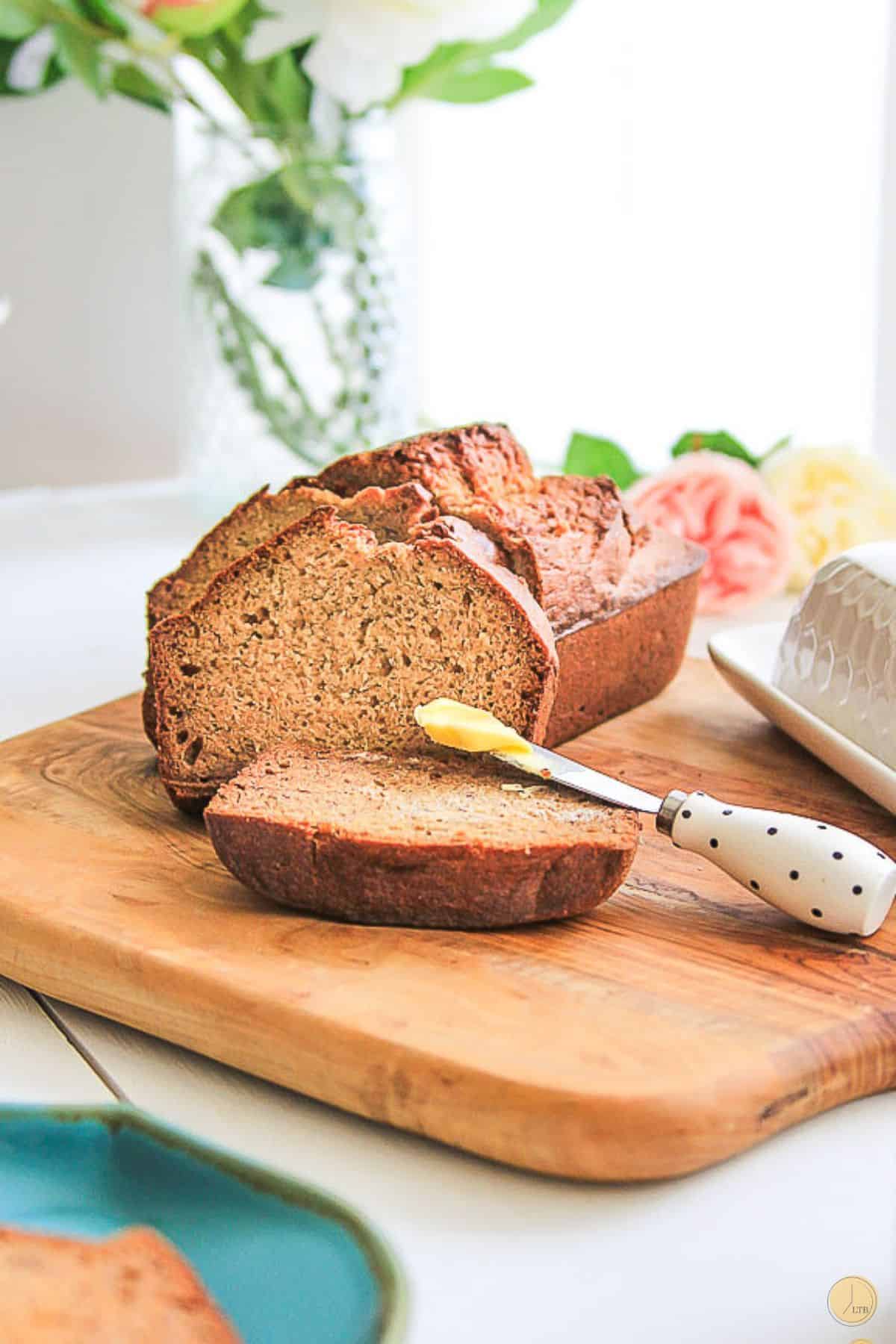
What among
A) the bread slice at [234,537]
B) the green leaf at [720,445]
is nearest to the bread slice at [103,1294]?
the bread slice at [234,537]

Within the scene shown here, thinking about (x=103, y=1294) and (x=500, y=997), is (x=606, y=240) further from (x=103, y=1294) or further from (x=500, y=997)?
(x=103, y=1294)

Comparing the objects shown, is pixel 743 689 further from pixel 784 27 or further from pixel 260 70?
pixel 784 27

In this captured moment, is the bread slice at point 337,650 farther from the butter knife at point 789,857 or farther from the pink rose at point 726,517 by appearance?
the pink rose at point 726,517

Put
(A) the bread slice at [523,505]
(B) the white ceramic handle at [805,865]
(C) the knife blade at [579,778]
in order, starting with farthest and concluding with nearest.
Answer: (A) the bread slice at [523,505] → (C) the knife blade at [579,778] → (B) the white ceramic handle at [805,865]

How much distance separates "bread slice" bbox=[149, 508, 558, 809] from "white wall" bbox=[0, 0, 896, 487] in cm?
227

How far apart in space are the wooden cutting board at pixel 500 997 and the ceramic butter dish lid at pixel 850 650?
0.16 meters

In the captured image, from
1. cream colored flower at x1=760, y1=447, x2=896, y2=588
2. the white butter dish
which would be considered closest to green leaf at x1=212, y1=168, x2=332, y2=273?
cream colored flower at x1=760, y1=447, x2=896, y2=588

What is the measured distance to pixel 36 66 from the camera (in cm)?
350

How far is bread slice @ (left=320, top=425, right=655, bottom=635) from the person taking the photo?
1.77 metres

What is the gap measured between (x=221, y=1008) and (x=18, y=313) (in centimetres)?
291

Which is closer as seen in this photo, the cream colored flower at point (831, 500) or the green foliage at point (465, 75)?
the cream colored flower at point (831, 500)

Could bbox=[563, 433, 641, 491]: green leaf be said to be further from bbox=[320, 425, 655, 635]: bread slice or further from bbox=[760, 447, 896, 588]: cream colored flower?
bbox=[320, 425, 655, 635]: bread slice

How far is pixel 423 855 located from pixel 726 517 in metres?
1.41

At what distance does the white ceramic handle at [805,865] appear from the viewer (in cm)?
131
